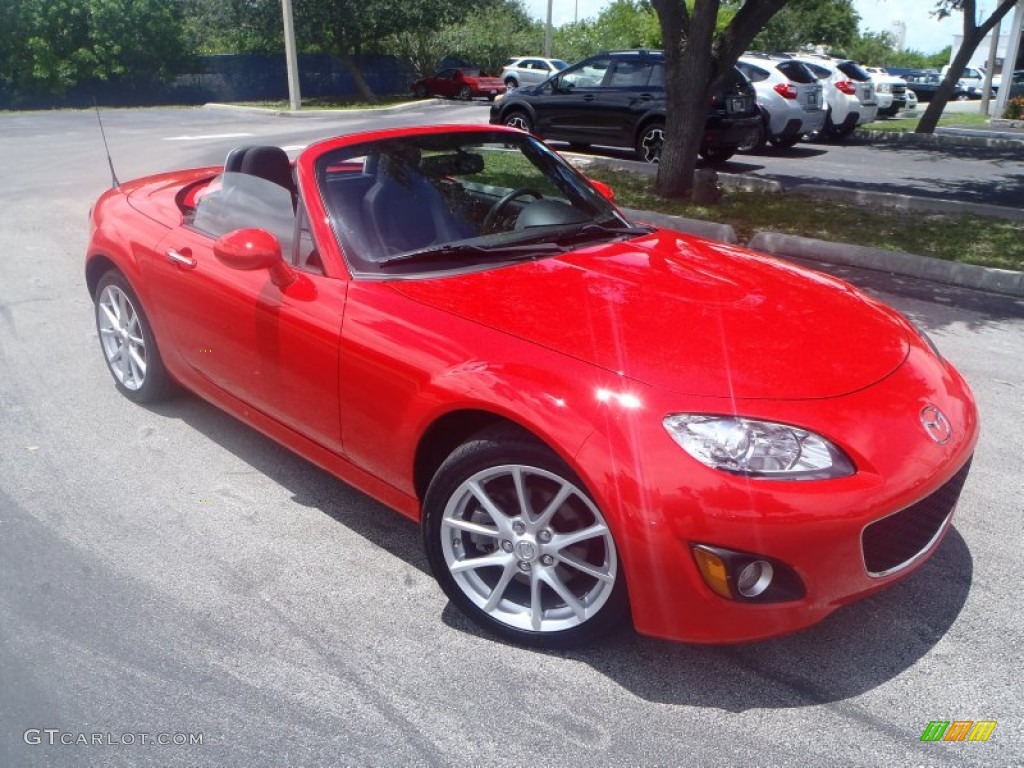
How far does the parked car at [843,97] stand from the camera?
57.0 ft

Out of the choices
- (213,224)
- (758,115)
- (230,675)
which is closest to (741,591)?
(230,675)

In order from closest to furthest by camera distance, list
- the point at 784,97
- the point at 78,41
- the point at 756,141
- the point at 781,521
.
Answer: the point at 781,521 → the point at 756,141 → the point at 784,97 → the point at 78,41

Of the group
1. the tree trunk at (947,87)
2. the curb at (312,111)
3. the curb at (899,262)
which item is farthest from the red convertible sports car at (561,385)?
the curb at (312,111)

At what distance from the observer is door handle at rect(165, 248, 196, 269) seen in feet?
12.5

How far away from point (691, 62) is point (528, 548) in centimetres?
813

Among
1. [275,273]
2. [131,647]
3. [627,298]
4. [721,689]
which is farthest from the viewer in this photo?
[275,273]

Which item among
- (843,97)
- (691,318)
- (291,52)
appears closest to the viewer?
(691,318)

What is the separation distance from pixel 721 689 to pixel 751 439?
763 millimetres

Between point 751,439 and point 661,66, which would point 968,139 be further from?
point 751,439

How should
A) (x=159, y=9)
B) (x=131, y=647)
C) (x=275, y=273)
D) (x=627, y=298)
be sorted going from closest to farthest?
(x=131, y=647) → (x=627, y=298) → (x=275, y=273) → (x=159, y=9)

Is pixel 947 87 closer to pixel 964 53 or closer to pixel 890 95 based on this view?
pixel 964 53

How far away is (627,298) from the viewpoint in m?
3.02

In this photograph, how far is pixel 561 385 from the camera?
2516 millimetres

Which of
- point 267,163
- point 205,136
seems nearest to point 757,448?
point 267,163
